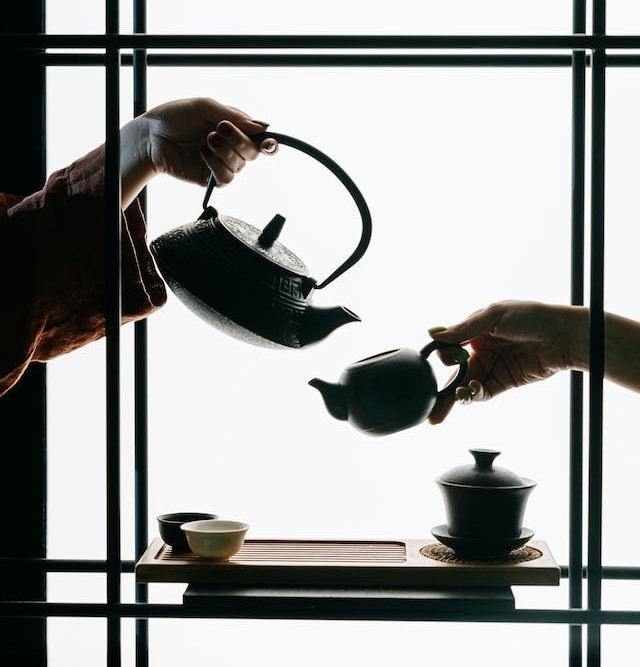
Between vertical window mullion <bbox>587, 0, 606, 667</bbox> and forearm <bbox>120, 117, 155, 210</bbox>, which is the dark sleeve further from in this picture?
vertical window mullion <bbox>587, 0, 606, 667</bbox>

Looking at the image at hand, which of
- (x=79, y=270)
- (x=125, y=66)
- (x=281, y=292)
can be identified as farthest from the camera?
(x=125, y=66)

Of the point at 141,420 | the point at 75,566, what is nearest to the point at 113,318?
the point at 141,420

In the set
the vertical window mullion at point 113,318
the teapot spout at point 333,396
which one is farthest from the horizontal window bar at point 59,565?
the teapot spout at point 333,396

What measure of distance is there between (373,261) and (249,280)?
0.66 m

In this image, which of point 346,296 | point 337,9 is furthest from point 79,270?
point 337,9

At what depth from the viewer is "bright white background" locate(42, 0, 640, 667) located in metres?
1.65

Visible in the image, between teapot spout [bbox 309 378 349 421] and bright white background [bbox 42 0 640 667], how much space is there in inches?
19.8

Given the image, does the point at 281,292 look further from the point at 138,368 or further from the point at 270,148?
the point at 138,368

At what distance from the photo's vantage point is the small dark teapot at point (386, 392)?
110cm

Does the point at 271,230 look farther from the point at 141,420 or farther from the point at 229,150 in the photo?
the point at 141,420

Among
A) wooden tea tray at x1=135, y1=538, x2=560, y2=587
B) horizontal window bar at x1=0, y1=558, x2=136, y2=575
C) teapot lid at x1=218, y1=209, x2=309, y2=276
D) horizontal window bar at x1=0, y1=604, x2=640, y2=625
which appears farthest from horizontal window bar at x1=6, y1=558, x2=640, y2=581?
teapot lid at x1=218, y1=209, x2=309, y2=276

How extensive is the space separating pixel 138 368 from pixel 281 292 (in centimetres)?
53

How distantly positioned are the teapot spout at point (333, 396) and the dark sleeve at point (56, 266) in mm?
402

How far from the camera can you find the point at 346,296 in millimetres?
1659
